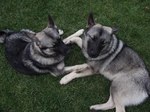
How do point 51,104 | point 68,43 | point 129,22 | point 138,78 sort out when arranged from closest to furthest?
point 138,78 → point 51,104 → point 68,43 → point 129,22

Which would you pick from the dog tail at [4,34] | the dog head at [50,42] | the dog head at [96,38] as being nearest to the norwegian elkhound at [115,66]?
the dog head at [96,38]

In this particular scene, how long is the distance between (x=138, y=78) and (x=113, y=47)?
0.66m

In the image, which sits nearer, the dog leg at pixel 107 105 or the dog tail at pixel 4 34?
the dog leg at pixel 107 105

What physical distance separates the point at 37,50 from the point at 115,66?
1293 millimetres

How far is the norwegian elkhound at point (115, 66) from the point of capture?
5359 mm

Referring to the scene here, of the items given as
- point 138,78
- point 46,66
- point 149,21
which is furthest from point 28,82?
point 149,21

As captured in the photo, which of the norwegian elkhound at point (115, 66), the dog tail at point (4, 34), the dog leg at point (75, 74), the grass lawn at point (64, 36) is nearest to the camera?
the norwegian elkhound at point (115, 66)

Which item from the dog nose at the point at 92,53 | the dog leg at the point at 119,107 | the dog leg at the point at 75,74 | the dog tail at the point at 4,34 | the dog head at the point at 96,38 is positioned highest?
the dog tail at the point at 4,34

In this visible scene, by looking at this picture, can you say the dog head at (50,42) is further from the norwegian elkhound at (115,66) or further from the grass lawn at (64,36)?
the grass lawn at (64,36)

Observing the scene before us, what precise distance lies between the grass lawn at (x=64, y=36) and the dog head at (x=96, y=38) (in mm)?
682

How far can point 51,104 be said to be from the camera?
228 inches

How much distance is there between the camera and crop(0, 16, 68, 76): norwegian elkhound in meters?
5.52

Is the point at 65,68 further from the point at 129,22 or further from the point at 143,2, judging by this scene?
the point at 143,2

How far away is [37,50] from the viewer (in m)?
5.68
